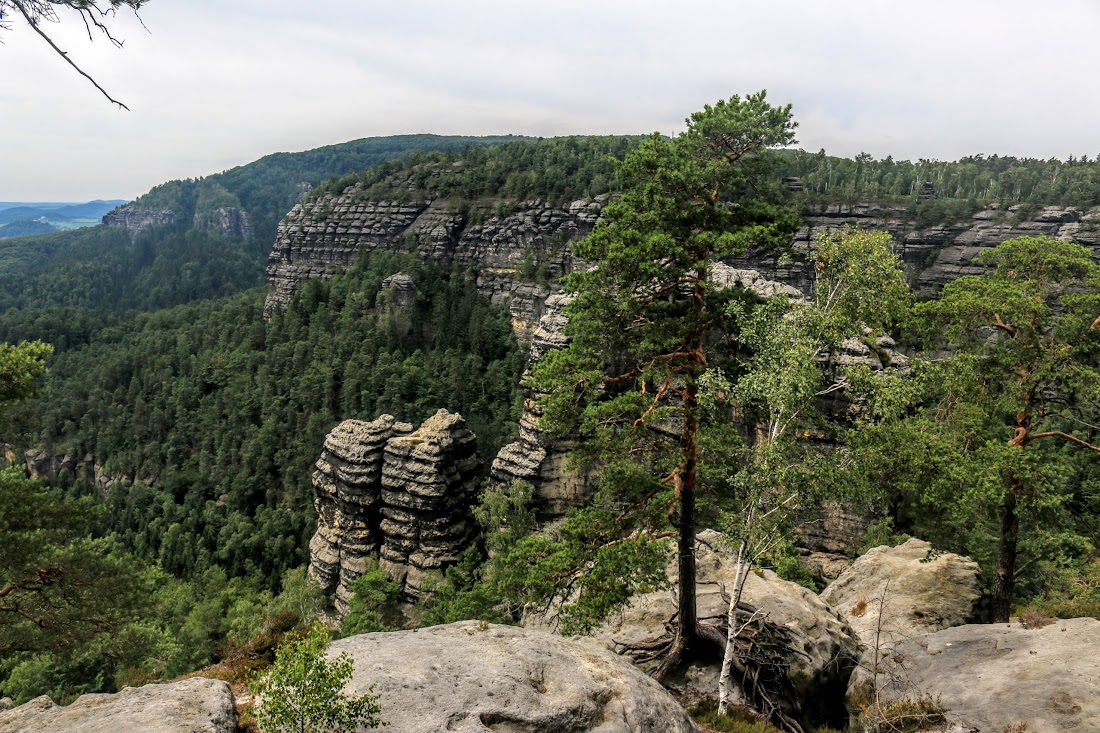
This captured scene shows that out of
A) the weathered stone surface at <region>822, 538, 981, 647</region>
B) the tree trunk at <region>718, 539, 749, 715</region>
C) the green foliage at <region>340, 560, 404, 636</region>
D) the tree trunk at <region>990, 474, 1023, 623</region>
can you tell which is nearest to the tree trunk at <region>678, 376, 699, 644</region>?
the tree trunk at <region>718, 539, 749, 715</region>

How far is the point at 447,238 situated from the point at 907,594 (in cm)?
8421

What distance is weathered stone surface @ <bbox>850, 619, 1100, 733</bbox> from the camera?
34.8ft

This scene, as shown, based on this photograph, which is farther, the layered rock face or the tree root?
the layered rock face

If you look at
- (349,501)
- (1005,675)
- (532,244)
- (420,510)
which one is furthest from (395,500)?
(532,244)

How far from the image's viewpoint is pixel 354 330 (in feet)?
244

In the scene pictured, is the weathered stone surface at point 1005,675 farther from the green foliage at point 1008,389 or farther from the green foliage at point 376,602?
the green foliage at point 376,602

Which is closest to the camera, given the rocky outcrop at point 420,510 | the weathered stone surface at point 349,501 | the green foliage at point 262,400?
the rocky outcrop at point 420,510

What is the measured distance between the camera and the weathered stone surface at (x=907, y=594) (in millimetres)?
17344

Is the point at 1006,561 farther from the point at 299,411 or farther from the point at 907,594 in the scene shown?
the point at 299,411

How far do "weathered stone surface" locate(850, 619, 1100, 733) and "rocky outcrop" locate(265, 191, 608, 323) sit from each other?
64.0m

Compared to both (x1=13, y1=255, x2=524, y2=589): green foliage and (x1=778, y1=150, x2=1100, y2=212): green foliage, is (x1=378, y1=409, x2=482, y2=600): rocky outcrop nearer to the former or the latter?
(x1=13, y1=255, x2=524, y2=589): green foliage

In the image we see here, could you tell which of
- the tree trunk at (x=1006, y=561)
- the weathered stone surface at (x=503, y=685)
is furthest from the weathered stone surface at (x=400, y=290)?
the tree trunk at (x=1006, y=561)

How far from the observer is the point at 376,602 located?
3216cm

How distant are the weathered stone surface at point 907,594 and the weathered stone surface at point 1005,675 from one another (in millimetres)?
2241
